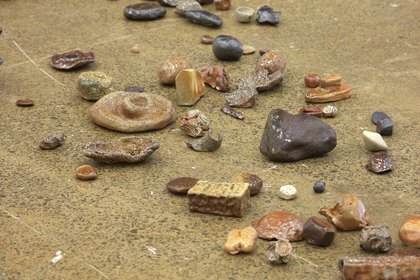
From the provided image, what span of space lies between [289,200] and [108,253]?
653mm

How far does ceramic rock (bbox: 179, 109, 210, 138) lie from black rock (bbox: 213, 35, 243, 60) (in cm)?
62

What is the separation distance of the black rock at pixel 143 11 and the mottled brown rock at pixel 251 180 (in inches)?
63.3

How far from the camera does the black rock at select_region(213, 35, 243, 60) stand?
4.05m

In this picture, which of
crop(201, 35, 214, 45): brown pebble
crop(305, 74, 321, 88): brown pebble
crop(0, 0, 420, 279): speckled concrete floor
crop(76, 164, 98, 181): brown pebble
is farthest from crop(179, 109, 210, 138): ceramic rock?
crop(201, 35, 214, 45): brown pebble

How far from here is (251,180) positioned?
10.1 ft

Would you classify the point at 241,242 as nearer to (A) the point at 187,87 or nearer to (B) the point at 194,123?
(B) the point at 194,123

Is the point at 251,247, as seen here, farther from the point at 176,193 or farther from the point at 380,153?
the point at 380,153

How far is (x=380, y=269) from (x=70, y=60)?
6.28 feet

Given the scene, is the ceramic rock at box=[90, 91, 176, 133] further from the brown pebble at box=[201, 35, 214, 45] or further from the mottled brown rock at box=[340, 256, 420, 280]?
the mottled brown rock at box=[340, 256, 420, 280]

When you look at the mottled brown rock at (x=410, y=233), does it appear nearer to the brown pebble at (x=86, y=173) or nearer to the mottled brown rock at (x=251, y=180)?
the mottled brown rock at (x=251, y=180)

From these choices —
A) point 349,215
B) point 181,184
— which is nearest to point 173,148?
point 181,184

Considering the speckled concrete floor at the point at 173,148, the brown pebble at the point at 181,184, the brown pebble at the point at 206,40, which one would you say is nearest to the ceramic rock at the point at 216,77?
the speckled concrete floor at the point at 173,148

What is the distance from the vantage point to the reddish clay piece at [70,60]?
13.1ft

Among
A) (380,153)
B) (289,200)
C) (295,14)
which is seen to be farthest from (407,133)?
(295,14)
